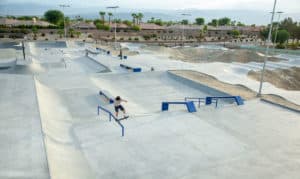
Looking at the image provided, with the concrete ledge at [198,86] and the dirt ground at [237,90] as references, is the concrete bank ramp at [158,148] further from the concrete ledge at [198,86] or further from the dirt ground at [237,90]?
the dirt ground at [237,90]

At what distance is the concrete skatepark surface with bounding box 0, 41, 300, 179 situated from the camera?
7.42 m

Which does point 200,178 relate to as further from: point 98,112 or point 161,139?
point 98,112

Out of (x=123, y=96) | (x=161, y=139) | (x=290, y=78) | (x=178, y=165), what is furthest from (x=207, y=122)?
(x=290, y=78)

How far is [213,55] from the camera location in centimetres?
4288

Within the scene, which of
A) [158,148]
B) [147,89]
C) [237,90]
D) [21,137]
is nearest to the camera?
[21,137]

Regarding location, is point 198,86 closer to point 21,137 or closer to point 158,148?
point 158,148

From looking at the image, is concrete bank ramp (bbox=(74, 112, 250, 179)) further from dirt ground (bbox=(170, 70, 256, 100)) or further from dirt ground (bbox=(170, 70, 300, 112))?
dirt ground (bbox=(170, 70, 256, 100))

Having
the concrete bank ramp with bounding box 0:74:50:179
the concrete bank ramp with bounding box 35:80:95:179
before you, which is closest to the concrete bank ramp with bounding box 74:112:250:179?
the concrete bank ramp with bounding box 35:80:95:179

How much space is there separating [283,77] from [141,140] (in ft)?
84.1

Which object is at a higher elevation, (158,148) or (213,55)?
(213,55)

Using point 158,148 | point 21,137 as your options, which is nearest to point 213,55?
point 158,148

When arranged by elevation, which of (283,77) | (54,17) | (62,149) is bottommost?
(62,149)

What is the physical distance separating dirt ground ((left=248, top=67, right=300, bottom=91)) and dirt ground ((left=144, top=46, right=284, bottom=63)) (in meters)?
8.34

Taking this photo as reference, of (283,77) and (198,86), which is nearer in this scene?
(198,86)
